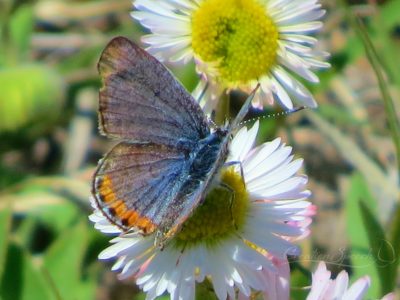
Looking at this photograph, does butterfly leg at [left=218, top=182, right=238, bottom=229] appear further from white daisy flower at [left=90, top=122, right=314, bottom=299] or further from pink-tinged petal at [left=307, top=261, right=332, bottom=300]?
pink-tinged petal at [left=307, top=261, right=332, bottom=300]

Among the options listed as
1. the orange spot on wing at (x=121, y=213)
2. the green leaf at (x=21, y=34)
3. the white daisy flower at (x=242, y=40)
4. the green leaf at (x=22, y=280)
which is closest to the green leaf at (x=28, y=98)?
the green leaf at (x=21, y=34)

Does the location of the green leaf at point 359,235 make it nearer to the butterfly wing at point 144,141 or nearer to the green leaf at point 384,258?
the green leaf at point 384,258

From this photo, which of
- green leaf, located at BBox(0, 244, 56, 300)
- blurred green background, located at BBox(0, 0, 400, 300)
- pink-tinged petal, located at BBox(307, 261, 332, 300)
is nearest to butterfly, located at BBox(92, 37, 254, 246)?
pink-tinged petal, located at BBox(307, 261, 332, 300)

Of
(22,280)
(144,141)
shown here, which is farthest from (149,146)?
(22,280)

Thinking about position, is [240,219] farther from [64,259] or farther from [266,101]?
[64,259]

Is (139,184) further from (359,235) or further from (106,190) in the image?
(359,235)

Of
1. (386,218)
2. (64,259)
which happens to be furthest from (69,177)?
(386,218)
